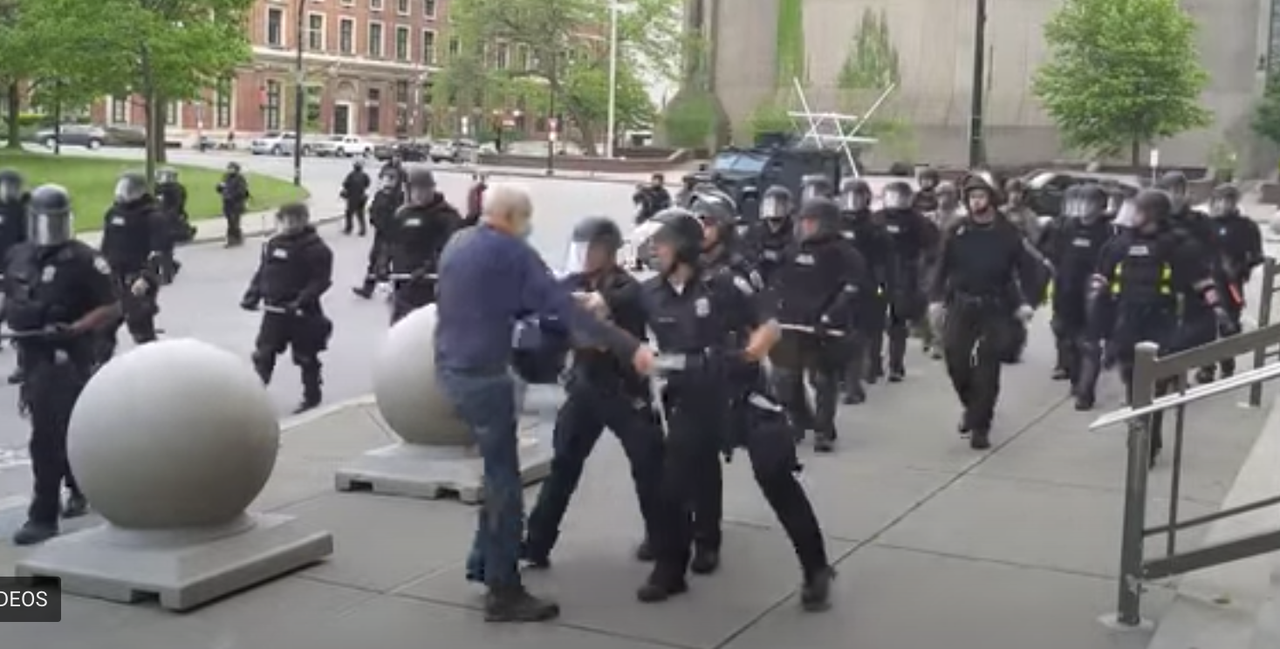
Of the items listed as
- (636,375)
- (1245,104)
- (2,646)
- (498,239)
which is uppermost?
(1245,104)

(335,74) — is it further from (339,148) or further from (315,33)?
(339,148)

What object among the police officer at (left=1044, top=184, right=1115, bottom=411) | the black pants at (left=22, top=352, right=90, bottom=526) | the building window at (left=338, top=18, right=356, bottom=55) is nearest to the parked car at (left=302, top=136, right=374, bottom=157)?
the building window at (left=338, top=18, right=356, bottom=55)

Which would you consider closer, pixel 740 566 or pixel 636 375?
pixel 636 375

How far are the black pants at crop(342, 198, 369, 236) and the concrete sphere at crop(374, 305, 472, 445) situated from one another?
2379 centimetres

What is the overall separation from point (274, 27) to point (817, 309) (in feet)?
295

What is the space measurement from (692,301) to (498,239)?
103 cm

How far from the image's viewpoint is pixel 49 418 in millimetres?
8164

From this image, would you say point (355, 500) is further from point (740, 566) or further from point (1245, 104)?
point (1245, 104)

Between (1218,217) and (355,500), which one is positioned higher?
(1218,217)

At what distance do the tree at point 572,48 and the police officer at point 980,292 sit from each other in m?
63.7

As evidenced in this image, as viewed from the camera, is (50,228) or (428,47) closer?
(50,228)

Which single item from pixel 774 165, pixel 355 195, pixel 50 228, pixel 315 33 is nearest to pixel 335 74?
pixel 315 33

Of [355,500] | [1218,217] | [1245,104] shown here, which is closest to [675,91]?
[1245,104]

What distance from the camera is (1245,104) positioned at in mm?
63062
